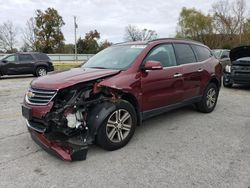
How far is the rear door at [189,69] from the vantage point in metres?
5.22

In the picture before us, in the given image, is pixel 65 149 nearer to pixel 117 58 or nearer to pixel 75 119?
pixel 75 119

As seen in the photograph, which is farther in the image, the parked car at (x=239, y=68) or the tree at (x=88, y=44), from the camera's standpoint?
the tree at (x=88, y=44)

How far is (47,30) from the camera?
49.7m

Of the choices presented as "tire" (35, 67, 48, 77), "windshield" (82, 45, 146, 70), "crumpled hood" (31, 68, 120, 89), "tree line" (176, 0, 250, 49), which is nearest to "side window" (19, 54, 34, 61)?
"tire" (35, 67, 48, 77)

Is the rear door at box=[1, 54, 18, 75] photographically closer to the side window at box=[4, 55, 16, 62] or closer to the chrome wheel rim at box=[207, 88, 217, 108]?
the side window at box=[4, 55, 16, 62]

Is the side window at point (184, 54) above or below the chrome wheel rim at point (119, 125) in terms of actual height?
above

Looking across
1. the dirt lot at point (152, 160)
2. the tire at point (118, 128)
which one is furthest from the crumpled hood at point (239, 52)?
the tire at point (118, 128)

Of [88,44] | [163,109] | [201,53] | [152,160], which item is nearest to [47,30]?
[88,44]

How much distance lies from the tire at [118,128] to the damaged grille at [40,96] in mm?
854

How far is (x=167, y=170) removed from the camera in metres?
3.33

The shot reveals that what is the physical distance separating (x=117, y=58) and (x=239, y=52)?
6732 millimetres

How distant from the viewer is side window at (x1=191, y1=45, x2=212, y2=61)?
19.2 feet

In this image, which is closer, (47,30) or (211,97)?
(211,97)

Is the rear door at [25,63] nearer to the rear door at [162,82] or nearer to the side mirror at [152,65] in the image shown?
the rear door at [162,82]
